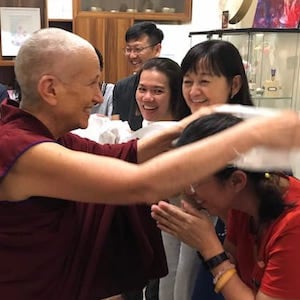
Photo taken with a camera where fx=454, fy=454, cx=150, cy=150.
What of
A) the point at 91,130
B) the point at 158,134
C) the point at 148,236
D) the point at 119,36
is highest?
the point at 119,36

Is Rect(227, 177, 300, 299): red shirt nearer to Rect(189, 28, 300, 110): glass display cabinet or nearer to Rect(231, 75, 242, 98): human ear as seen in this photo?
Rect(231, 75, 242, 98): human ear

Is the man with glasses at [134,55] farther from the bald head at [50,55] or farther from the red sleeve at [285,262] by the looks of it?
the red sleeve at [285,262]

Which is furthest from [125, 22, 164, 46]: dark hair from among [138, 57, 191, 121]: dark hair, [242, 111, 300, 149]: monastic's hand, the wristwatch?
[242, 111, 300, 149]: monastic's hand

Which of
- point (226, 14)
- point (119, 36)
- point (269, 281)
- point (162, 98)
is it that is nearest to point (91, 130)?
point (162, 98)

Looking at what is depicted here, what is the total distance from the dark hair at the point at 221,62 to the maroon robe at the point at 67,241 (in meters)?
0.48

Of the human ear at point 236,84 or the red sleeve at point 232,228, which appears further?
the human ear at point 236,84

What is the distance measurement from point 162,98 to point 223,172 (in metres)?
0.97

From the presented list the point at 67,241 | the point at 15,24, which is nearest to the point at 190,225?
the point at 67,241

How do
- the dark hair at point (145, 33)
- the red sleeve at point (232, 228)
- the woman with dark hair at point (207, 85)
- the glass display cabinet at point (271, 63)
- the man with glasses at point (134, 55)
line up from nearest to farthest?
1. the red sleeve at point (232, 228)
2. the woman with dark hair at point (207, 85)
3. the glass display cabinet at point (271, 63)
4. the man with glasses at point (134, 55)
5. the dark hair at point (145, 33)

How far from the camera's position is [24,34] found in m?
3.69

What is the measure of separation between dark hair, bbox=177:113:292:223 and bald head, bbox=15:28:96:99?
1.00 ft

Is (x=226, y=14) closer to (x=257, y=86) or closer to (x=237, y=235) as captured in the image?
(x=257, y=86)

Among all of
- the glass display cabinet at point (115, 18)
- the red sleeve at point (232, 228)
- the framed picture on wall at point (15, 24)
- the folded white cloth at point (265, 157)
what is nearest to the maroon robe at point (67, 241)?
the red sleeve at point (232, 228)

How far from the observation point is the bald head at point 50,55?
1035 millimetres
